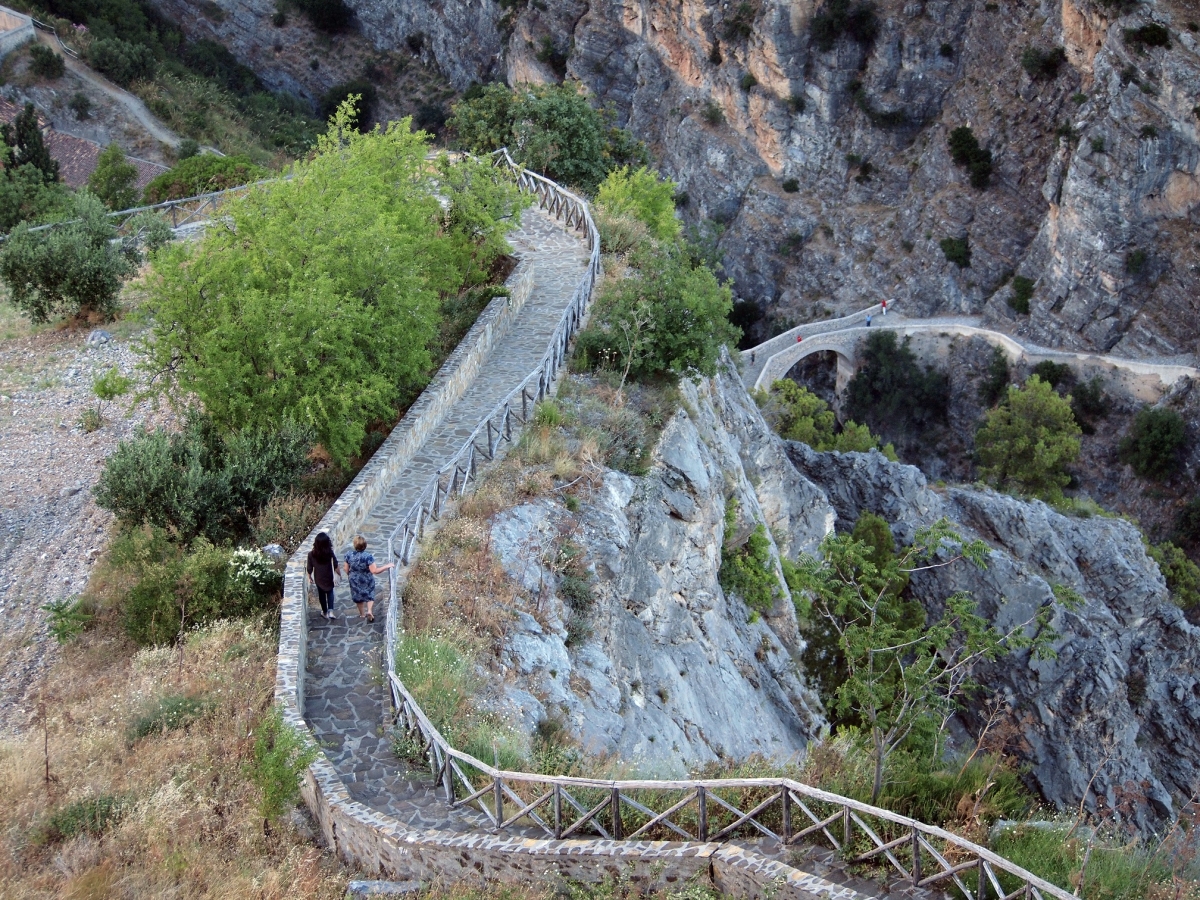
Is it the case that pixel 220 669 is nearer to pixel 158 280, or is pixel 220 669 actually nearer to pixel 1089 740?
pixel 158 280

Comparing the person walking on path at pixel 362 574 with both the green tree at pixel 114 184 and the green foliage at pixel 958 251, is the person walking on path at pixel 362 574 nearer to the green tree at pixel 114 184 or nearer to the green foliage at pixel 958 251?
the green tree at pixel 114 184

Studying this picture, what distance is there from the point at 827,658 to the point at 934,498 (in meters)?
11.0

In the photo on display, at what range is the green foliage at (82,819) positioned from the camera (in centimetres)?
812

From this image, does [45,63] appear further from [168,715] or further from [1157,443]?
[1157,443]

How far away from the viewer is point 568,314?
17.2m

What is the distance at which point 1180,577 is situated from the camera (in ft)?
124

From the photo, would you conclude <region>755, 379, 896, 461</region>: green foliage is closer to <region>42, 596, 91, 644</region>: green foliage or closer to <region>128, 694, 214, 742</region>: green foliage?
<region>42, 596, 91, 644</region>: green foliage

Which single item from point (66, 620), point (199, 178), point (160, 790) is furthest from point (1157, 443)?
point (160, 790)

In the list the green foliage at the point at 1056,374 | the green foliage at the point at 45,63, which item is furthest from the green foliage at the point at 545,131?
the green foliage at the point at 1056,374

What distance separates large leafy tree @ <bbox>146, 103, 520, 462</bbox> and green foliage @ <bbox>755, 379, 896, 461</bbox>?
972 inches

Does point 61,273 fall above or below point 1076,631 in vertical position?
above

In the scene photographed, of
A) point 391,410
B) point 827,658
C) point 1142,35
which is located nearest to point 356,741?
point 391,410

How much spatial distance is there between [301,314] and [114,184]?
17356 millimetres

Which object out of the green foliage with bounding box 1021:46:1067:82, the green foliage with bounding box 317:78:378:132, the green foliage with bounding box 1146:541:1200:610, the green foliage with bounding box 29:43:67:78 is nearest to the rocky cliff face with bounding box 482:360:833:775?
the green foliage with bounding box 1146:541:1200:610
